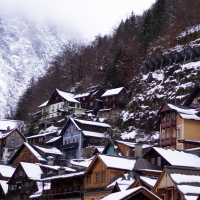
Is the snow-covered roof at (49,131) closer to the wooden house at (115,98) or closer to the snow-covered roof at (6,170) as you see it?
the wooden house at (115,98)

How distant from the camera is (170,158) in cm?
5019

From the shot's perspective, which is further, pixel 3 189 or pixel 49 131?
pixel 49 131

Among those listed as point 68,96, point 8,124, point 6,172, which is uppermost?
point 68,96

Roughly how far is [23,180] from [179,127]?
21.7 meters

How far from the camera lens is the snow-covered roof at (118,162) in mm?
52125

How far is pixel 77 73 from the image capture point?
14162 cm

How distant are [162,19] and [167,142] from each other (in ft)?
Result: 170

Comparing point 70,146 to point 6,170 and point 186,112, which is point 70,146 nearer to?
point 6,170

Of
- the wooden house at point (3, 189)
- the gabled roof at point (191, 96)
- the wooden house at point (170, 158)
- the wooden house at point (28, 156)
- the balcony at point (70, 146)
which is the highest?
the gabled roof at point (191, 96)

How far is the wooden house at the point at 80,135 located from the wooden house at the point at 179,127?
777 inches

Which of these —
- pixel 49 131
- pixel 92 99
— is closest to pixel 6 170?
pixel 49 131

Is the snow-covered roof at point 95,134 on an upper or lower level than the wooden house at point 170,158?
upper

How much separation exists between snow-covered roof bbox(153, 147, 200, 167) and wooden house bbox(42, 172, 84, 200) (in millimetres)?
9871

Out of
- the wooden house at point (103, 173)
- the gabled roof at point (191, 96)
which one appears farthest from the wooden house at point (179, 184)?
the gabled roof at point (191, 96)
